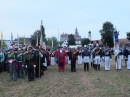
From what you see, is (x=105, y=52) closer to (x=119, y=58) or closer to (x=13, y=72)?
(x=119, y=58)

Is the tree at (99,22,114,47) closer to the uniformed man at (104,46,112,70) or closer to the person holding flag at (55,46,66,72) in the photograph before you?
the uniformed man at (104,46,112,70)

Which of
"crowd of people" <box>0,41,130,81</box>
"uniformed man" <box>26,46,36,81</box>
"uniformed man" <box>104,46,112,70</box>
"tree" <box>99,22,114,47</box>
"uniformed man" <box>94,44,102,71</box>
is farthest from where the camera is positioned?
"tree" <box>99,22,114,47</box>

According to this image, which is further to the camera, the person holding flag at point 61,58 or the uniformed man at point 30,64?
the person holding flag at point 61,58

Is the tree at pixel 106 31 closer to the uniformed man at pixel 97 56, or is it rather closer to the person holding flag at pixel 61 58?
the uniformed man at pixel 97 56

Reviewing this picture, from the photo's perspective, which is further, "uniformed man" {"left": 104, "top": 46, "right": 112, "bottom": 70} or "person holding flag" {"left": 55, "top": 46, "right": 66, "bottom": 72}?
"person holding flag" {"left": 55, "top": 46, "right": 66, "bottom": 72}

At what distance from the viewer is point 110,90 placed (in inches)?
374

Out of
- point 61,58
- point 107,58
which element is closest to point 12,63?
point 61,58

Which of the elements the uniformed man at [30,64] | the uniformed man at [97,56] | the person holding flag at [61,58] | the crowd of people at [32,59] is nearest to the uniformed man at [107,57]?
the crowd of people at [32,59]

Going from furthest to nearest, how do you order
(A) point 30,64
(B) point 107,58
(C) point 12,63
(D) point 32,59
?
1. (B) point 107,58
2. (C) point 12,63
3. (D) point 32,59
4. (A) point 30,64

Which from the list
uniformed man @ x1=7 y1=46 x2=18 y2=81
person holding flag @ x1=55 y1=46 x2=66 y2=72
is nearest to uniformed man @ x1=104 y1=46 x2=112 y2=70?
person holding flag @ x1=55 y1=46 x2=66 y2=72

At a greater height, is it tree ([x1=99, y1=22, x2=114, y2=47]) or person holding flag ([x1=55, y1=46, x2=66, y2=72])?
tree ([x1=99, y1=22, x2=114, y2=47])

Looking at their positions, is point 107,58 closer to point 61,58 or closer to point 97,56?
point 97,56

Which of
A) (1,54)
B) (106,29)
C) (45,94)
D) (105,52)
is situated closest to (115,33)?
(105,52)

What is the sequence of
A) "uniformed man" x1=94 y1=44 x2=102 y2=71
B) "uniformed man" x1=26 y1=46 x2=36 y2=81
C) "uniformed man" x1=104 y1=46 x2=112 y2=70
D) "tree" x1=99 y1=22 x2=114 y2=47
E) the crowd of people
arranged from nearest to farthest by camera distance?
"uniformed man" x1=26 y1=46 x2=36 y2=81 → the crowd of people → "uniformed man" x1=104 y1=46 x2=112 y2=70 → "uniformed man" x1=94 y1=44 x2=102 y2=71 → "tree" x1=99 y1=22 x2=114 y2=47
